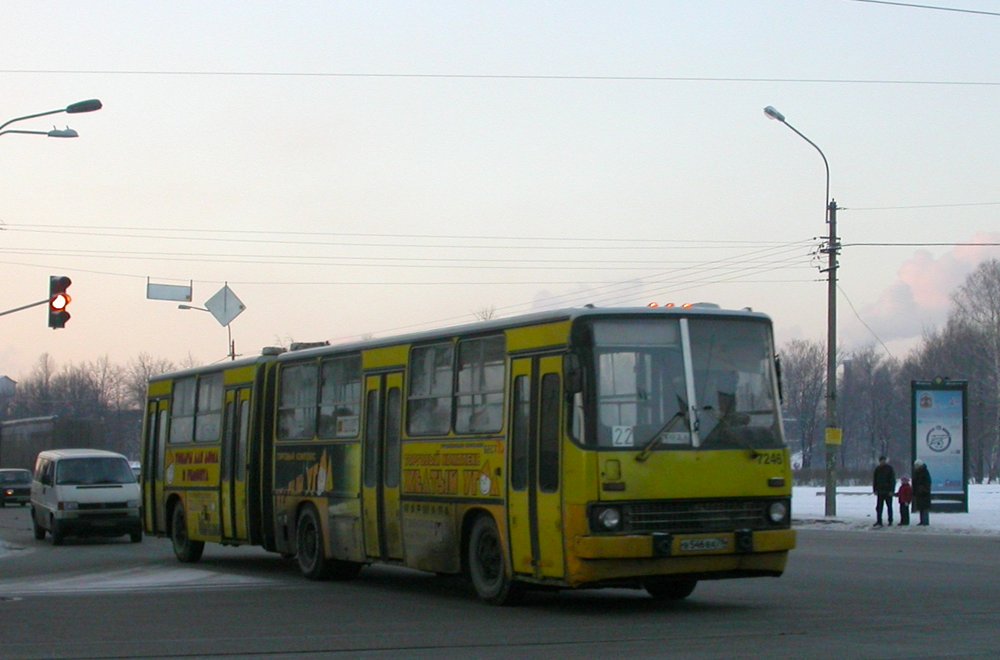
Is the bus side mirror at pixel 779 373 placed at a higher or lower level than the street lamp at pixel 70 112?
lower

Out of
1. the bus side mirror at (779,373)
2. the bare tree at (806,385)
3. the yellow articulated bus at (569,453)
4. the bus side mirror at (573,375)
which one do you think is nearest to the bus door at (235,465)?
the yellow articulated bus at (569,453)

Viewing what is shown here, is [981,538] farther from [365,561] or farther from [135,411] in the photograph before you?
[135,411]

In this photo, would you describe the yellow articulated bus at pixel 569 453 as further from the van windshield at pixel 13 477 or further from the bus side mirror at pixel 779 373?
the van windshield at pixel 13 477

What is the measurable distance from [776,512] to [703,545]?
98 cm

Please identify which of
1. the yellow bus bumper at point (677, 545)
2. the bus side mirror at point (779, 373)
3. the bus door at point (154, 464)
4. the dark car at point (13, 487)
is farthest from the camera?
the dark car at point (13, 487)

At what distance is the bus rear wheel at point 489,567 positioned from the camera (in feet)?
49.9

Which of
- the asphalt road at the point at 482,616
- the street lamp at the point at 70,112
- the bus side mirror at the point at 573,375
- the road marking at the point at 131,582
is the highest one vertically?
the street lamp at the point at 70,112

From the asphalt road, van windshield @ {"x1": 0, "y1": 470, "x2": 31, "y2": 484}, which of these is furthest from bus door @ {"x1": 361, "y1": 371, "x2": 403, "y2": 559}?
van windshield @ {"x1": 0, "y1": 470, "x2": 31, "y2": 484}

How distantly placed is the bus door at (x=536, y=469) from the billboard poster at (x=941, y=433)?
2425 cm

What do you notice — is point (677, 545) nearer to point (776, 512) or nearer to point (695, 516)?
point (695, 516)

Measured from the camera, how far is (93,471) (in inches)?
1249

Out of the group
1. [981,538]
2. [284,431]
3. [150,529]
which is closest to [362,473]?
[284,431]

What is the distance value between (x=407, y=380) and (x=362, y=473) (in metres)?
1.61

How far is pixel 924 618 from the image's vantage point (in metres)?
13.5
